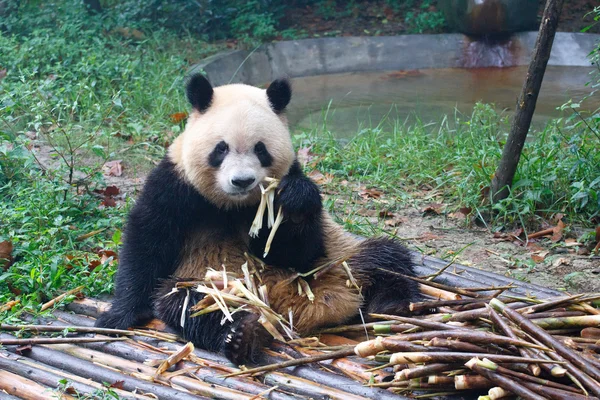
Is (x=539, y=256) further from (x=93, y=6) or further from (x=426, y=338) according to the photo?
(x=93, y=6)

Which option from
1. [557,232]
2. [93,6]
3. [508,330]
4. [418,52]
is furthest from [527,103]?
[93,6]

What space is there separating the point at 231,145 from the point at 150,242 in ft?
2.09

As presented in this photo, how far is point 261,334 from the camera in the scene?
10.6 feet

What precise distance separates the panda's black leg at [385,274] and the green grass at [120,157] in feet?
3.72

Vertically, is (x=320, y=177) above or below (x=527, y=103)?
below

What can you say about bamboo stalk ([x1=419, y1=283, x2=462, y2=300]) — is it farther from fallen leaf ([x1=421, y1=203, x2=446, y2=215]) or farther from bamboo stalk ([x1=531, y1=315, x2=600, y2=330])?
fallen leaf ([x1=421, y1=203, x2=446, y2=215])

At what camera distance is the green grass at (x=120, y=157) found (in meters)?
4.28

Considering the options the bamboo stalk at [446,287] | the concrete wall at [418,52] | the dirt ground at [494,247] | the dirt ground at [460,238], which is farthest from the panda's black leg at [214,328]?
the concrete wall at [418,52]

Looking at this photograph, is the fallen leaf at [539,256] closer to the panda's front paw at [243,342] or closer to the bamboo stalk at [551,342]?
the bamboo stalk at [551,342]

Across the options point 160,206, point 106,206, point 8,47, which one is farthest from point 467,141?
point 8,47

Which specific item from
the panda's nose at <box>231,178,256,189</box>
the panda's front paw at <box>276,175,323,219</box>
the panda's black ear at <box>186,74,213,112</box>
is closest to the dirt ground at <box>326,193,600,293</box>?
the panda's front paw at <box>276,175,323,219</box>

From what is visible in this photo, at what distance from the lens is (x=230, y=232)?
3.73 m

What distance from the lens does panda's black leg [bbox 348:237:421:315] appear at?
363 centimetres

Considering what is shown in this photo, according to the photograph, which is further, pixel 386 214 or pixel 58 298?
pixel 386 214
